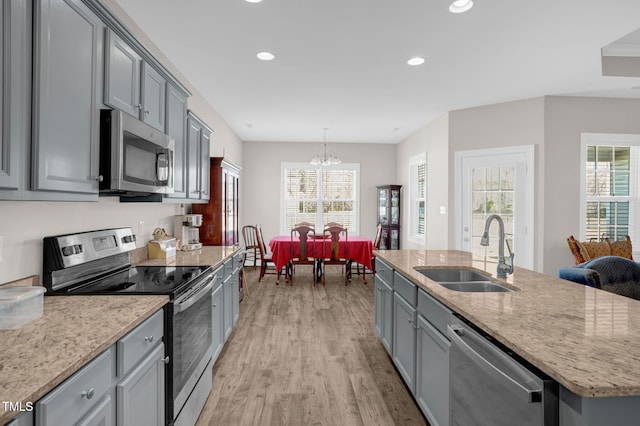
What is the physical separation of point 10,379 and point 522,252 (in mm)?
5331

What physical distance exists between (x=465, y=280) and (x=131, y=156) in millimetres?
2322

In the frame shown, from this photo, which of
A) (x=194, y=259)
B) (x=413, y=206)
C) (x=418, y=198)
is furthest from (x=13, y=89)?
(x=413, y=206)

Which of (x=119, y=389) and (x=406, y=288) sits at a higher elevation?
(x=406, y=288)

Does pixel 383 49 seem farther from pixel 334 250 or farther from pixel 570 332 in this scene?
pixel 334 250

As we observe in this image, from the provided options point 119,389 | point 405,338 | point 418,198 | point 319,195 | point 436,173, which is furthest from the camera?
point 319,195

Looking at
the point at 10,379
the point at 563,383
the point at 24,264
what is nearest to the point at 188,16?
the point at 24,264

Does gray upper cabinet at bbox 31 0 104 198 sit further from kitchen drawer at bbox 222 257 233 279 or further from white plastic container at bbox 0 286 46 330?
kitchen drawer at bbox 222 257 233 279

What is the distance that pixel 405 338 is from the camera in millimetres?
2463

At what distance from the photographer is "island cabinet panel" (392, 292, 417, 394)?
2264 mm

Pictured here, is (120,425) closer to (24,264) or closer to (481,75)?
(24,264)

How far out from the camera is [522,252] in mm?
4887

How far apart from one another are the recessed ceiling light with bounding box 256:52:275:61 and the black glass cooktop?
2.08m

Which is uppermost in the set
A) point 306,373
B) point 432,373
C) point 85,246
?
point 85,246

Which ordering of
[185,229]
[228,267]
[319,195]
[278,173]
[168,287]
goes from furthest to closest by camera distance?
[319,195] < [278,173] < [185,229] < [228,267] < [168,287]
